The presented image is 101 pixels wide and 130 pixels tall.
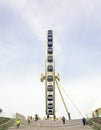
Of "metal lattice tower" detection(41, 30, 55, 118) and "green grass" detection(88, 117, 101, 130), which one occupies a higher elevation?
"metal lattice tower" detection(41, 30, 55, 118)

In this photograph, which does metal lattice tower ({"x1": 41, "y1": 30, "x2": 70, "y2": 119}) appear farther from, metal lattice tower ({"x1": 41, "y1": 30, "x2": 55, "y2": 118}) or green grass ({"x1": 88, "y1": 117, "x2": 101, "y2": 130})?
green grass ({"x1": 88, "y1": 117, "x2": 101, "y2": 130})

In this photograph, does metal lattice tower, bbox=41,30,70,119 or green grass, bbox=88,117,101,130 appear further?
metal lattice tower, bbox=41,30,70,119

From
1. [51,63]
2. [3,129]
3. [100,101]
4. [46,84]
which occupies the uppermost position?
[51,63]

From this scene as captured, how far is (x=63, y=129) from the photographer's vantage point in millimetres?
35469

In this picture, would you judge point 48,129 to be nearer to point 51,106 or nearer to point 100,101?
point 100,101

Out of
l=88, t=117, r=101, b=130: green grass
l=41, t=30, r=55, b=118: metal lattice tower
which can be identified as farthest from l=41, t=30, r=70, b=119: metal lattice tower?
l=88, t=117, r=101, b=130: green grass

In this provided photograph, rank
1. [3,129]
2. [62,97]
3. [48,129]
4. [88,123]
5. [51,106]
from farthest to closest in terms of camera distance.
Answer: [62,97]
[51,106]
[88,123]
[48,129]
[3,129]

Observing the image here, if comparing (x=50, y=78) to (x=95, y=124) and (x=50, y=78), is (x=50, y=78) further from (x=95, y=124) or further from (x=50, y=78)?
(x=95, y=124)

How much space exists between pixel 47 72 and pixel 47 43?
30.1ft

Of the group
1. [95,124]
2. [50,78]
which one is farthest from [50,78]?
[95,124]

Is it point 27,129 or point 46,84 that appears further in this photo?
point 46,84

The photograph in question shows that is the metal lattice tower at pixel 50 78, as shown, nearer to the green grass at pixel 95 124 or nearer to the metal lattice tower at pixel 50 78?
the metal lattice tower at pixel 50 78

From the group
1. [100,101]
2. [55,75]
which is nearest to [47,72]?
[55,75]

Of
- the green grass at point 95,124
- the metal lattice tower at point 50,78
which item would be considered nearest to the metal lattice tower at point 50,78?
the metal lattice tower at point 50,78
